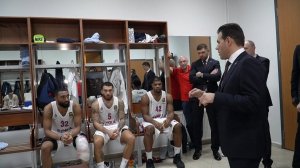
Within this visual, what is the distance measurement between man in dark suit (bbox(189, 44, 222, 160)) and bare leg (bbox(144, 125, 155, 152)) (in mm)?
681

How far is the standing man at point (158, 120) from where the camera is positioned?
3.53 m

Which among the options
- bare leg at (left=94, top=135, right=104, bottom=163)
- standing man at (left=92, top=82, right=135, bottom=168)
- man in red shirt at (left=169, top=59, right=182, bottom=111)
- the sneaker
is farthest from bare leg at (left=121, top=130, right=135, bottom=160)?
man in red shirt at (left=169, top=59, right=182, bottom=111)

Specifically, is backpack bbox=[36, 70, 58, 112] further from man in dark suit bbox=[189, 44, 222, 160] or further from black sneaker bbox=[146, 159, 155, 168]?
→ man in dark suit bbox=[189, 44, 222, 160]

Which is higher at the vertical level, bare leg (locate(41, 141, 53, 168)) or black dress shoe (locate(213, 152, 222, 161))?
bare leg (locate(41, 141, 53, 168))

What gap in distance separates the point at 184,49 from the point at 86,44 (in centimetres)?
163

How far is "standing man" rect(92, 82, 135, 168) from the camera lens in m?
3.28

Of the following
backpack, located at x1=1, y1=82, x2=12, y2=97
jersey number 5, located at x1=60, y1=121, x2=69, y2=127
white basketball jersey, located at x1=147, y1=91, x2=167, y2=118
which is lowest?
jersey number 5, located at x1=60, y1=121, x2=69, y2=127

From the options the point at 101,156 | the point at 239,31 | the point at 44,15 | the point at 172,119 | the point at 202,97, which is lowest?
the point at 101,156

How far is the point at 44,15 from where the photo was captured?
3.80 metres

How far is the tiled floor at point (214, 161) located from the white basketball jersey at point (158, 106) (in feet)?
2.14

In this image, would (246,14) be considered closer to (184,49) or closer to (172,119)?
(184,49)

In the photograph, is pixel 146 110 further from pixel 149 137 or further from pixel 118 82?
pixel 118 82

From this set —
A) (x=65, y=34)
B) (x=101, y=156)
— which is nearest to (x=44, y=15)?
(x=65, y=34)

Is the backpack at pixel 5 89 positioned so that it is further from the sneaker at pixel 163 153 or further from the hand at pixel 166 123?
the sneaker at pixel 163 153
